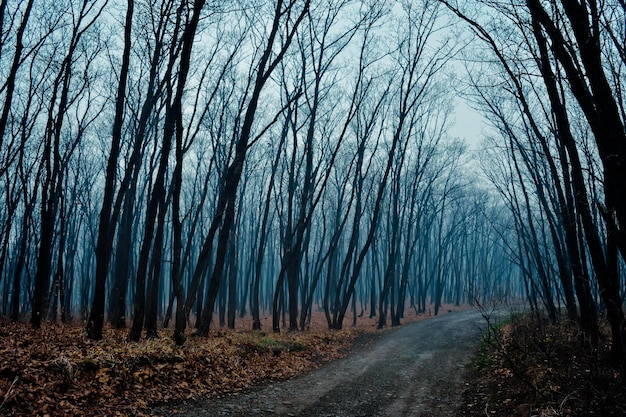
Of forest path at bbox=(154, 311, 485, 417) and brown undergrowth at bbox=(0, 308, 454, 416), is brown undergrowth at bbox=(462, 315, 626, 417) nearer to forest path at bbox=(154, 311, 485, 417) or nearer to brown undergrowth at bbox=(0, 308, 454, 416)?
forest path at bbox=(154, 311, 485, 417)

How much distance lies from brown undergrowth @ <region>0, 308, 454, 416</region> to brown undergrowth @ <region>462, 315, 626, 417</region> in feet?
14.4

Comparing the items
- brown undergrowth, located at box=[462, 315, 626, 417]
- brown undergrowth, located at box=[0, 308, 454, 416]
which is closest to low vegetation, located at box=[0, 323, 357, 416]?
brown undergrowth, located at box=[0, 308, 454, 416]

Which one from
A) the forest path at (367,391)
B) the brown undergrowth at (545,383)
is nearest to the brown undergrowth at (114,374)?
the forest path at (367,391)

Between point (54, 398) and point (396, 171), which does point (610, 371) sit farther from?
point (396, 171)

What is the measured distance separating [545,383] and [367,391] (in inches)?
129

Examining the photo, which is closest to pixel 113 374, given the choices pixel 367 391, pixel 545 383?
pixel 367 391

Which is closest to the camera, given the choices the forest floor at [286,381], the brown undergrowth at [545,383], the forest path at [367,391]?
the brown undergrowth at [545,383]

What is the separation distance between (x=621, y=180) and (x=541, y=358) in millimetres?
4678

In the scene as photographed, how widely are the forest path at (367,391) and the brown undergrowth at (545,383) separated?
0.54 metres

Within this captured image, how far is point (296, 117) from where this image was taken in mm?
18797

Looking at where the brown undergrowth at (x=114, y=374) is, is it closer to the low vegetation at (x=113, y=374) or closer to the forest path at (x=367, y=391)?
the low vegetation at (x=113, y=374)

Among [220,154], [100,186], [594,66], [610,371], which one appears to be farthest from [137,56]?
[100,186]

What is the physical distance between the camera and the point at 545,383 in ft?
21.6

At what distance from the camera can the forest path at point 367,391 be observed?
272 inches
